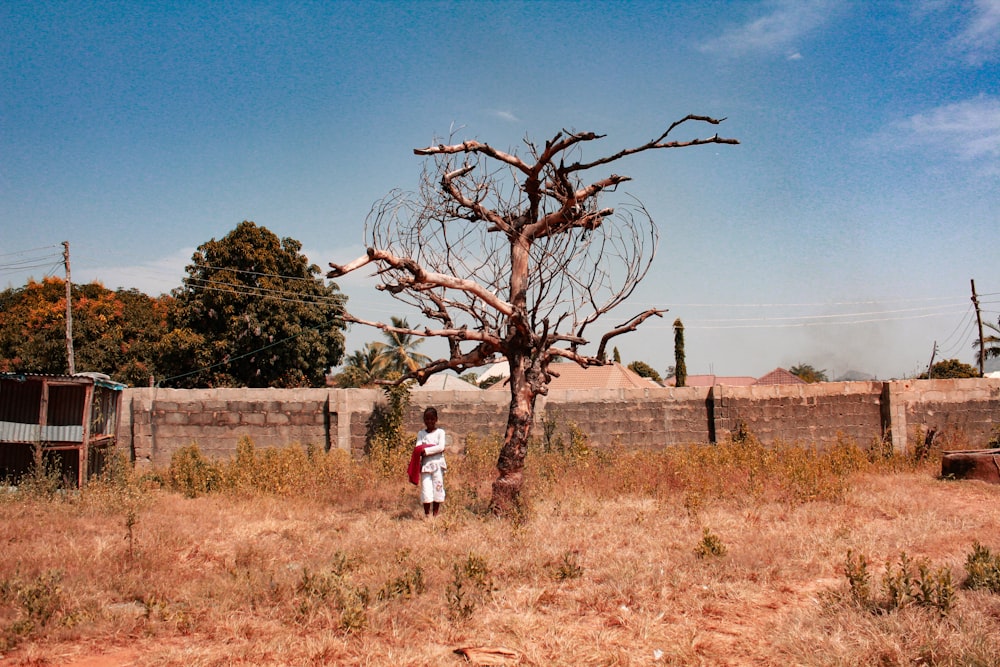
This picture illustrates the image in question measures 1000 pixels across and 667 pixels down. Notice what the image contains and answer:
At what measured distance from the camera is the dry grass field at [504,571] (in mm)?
4441

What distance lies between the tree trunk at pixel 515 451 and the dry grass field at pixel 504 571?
10.4 inches

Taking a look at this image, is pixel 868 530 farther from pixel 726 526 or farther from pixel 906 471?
pixel 906 471

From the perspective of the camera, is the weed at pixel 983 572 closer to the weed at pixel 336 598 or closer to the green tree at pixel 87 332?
the weed at pixel 336 598

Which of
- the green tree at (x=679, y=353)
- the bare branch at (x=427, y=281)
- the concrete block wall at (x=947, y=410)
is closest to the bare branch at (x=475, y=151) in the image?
the bare branch at (x=427, y=281)

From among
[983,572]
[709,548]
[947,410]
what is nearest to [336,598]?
[709,548]

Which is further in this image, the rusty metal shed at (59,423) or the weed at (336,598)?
the rusty metal shed at (59,423)

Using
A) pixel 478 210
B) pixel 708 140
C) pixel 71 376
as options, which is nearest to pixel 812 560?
pixel 708 140

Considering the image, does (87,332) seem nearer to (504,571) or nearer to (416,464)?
(416,464)

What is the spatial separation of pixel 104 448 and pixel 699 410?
9565mm

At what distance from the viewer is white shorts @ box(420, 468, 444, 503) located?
8383 mm

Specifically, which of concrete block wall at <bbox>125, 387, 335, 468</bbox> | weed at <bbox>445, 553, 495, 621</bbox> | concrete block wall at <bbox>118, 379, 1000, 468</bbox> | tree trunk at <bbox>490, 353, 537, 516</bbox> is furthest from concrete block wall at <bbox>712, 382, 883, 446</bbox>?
weed at <bbox>445, 553, 495, 621</bbox>

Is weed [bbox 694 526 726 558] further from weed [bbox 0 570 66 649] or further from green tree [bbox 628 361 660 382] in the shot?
green tree [bbox 628 361 660 382]

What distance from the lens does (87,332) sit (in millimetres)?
32094

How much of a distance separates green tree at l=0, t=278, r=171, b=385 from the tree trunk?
24.0 meters
